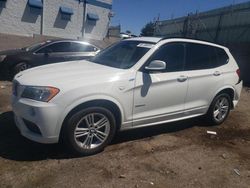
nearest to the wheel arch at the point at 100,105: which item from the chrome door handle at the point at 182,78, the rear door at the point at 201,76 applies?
the chrome door handle at the point at 182,78

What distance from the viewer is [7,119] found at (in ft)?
18.9

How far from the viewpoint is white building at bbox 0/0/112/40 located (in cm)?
2166

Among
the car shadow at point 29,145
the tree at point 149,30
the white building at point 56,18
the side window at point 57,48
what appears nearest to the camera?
the car shadow at point 29,145

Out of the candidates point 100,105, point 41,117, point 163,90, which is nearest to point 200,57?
point 163,90

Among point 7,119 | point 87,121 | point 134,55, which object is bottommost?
point 7,119

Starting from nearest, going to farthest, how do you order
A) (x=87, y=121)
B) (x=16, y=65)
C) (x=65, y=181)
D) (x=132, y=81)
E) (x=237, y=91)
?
1. (x=65, y=181)
2. (x=87, y=121)
3. (x=132, y=81)
4. (x=237, y=91)
5. (x=16, y=65)

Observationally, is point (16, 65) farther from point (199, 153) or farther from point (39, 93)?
point (199, 153)

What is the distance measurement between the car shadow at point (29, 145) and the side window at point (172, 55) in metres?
1.28

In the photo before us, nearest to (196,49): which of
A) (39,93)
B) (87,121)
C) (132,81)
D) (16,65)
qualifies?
(132,81)

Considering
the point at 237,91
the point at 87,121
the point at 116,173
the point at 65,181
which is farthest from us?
the point at 237,91

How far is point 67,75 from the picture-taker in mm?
4418

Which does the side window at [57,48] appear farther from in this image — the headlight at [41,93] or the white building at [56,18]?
the white building at [56,18]

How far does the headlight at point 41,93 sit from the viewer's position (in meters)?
4.04

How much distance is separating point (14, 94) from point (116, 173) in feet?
6.27
